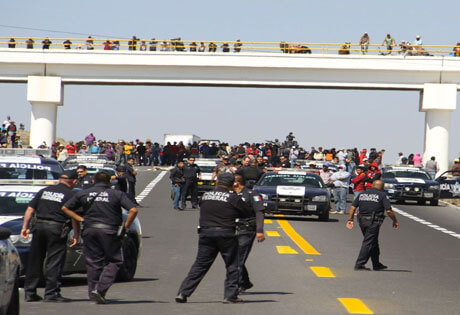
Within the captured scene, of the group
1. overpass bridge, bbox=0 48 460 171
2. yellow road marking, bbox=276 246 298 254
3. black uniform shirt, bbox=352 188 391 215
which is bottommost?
yellow road marking, bbox=276 246 298 254

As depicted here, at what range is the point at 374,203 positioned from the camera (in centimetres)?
1662

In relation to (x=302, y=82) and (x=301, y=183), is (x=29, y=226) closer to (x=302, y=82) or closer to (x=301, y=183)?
(x=301, y=183)

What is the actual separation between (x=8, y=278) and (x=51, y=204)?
364 cm

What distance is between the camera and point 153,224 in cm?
2583

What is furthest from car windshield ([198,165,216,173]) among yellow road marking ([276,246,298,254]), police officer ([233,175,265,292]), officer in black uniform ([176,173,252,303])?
officer in black uniform ([176,173,252,303])

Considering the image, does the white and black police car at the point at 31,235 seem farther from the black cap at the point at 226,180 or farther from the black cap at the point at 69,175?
the black cap at the point at 226,180

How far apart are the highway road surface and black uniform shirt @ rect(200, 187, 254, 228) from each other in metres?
0.87

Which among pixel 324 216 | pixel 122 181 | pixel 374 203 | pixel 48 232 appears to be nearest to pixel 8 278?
pixel 48 232

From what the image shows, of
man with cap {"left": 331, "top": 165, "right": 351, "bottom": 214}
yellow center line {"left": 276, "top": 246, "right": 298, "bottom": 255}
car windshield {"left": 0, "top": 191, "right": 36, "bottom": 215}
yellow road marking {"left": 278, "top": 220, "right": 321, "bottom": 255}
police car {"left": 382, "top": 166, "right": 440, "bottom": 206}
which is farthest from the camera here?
police car {"left": 382, "top": 166, "right": 440, "bottom": 206}

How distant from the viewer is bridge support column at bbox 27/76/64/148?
59562 mm

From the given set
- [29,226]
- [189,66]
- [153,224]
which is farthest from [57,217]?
[189,66]

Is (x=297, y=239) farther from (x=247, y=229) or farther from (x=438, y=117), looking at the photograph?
(x=438, y=117)

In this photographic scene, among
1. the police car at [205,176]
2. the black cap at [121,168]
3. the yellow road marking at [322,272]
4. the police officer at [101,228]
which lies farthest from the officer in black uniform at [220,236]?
the police car at [205,176]

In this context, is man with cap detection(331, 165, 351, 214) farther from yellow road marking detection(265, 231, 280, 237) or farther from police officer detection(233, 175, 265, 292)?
police officer detection(233, 175, 265, 292)
